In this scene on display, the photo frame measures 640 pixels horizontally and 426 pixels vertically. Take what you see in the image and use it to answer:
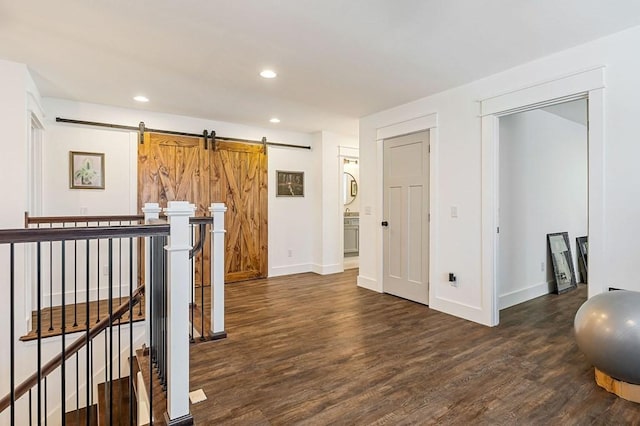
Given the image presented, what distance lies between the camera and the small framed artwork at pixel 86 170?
413cm

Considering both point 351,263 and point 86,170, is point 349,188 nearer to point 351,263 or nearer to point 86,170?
point 351,263

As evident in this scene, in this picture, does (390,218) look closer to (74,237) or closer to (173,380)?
(173,380)

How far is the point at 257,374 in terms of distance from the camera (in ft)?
7.76

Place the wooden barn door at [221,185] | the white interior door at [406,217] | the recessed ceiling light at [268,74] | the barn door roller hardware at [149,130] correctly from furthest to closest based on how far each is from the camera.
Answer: the wooden barn door at [221,185] → the barn door roller hardware at [149,130] → the white interior door at [406,217] → the recessed ceiling light at [268,74]

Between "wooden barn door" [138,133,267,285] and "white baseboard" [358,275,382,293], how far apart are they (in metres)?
1.58

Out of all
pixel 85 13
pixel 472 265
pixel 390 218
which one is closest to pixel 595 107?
pixel 472 265

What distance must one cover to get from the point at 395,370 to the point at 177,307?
1547 mm

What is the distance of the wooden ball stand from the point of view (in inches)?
80.4

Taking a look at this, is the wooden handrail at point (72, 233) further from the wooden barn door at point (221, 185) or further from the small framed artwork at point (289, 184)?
the small framed artwork at point (289, 184)

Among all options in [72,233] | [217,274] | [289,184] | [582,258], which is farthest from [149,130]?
[582,258]

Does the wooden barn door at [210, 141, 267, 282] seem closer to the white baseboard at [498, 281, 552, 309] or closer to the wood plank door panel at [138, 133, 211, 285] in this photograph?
the wood plank door panel at [138, 133, 211, 285]

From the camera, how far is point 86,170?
420 cm

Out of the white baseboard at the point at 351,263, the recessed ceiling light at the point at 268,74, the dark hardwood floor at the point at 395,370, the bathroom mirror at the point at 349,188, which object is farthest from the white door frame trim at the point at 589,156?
the bathroom mirror at the point at 349,188

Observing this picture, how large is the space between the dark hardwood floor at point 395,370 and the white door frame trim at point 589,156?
0.55 meters
